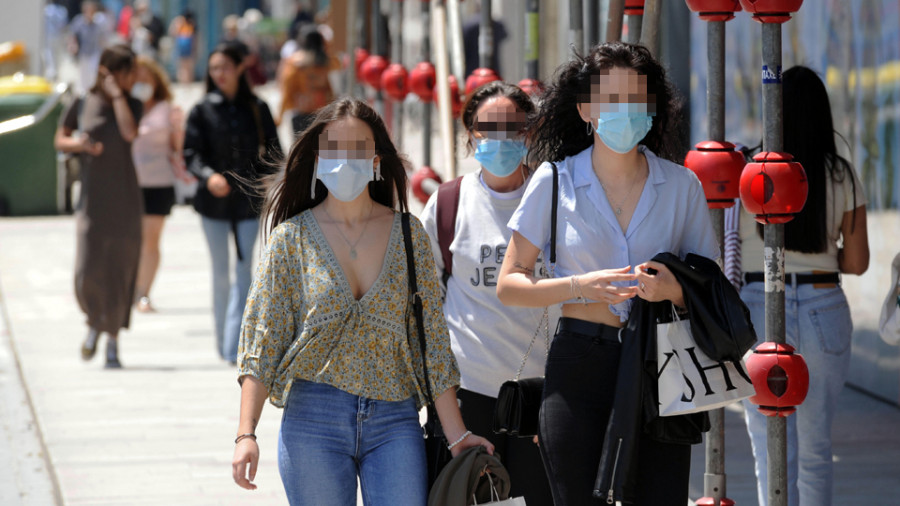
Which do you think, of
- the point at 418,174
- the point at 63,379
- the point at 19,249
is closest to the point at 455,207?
the point at 418,174

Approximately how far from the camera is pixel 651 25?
16.3ft

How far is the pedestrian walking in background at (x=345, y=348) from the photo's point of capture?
3619 millimetres

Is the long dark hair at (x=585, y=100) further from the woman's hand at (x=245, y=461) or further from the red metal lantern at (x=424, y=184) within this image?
the red metal lantern at (x=424, y=184)

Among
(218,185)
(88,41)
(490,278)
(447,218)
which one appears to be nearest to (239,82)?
(218,185)

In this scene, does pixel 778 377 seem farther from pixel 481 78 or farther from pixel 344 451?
pixel 481 78

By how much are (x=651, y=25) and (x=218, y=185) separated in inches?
180

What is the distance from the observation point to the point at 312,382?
3.66 metres

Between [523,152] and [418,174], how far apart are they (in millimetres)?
4001

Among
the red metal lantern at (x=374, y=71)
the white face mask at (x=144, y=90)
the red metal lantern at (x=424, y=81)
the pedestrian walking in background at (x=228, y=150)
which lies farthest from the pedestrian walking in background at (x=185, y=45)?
the pedestrian walking in background at (x=228, y=150)

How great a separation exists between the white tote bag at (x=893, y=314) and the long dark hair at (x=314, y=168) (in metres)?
1.68

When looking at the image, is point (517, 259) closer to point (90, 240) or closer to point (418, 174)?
point (418, 174)

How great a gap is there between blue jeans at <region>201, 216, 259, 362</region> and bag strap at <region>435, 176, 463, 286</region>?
461cm

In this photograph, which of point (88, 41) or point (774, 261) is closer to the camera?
point (774, 261)

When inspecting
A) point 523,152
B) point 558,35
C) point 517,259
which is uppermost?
point 558,35
